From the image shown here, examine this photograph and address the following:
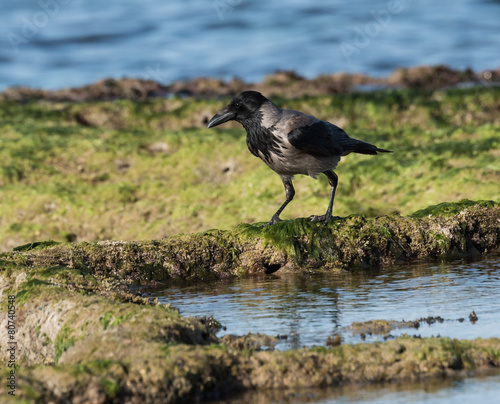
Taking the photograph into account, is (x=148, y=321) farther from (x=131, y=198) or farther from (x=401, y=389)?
(x=131, y=198)

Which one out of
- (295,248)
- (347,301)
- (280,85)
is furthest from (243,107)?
(280,85)

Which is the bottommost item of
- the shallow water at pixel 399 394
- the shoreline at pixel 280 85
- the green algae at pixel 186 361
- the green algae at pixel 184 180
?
the shallow water at pixel 399 394

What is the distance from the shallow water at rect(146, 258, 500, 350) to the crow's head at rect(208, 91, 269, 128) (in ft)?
6.30

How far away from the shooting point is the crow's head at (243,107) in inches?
351

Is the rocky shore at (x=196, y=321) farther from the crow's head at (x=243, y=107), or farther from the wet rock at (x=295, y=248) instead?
the crow's head at (x=243, y=107)

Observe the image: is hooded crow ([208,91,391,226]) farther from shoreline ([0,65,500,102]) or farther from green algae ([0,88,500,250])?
shoreline ([0,65,500,102])

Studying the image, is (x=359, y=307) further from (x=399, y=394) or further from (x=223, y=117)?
(x=223, y=117)

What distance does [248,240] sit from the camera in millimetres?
8625

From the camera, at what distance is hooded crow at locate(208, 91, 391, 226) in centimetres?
859

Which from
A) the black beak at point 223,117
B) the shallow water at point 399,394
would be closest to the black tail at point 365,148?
the black beak at point 223,117

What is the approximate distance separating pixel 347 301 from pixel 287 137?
253 cm

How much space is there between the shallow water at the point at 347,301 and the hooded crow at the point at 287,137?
1.33 meters

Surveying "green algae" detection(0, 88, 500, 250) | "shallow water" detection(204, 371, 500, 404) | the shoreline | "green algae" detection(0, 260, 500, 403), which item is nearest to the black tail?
"green algae" detection(0, 88, 500, 250)

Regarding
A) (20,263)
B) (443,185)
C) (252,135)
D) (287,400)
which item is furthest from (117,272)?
(443,185)
